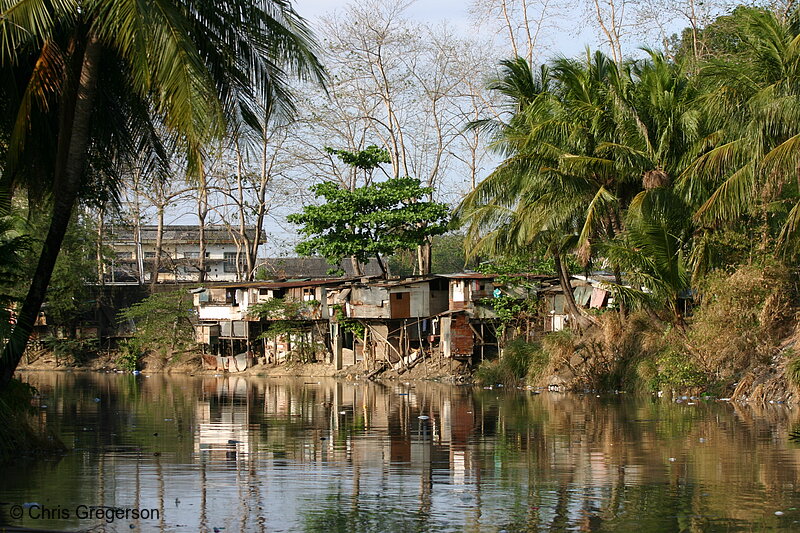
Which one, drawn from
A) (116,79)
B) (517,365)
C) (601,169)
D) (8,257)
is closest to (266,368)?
(517,365)

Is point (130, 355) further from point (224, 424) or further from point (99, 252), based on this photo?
point (224, 424)

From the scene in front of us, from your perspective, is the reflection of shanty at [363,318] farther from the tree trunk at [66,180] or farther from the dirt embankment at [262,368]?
the tree trunk at [66,180]

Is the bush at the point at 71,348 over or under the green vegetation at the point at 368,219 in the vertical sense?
under

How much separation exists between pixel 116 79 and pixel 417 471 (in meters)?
6.35

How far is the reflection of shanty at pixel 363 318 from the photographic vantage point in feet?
109

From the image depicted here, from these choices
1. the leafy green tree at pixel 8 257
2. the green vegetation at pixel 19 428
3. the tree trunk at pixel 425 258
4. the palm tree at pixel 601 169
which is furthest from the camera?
the tree trunk at pixel 425 258

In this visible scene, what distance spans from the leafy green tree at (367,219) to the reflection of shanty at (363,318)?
1.79 m

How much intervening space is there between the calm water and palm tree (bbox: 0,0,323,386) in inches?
103

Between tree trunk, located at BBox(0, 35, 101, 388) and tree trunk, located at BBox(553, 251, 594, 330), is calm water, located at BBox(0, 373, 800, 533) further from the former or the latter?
tree trunk, located at BBox(553, 251, 594, 330)

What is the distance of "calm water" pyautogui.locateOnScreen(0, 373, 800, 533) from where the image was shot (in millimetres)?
7910

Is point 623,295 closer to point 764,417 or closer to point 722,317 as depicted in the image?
point 722,317

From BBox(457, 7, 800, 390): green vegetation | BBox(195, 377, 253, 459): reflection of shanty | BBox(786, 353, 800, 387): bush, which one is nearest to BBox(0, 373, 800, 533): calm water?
BBox(195, 377, 253, 459): reflection of shanty

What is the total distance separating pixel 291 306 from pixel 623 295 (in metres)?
17.5

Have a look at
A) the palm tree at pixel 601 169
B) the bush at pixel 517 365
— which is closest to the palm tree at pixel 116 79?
the palm tree at pixel 601 169
